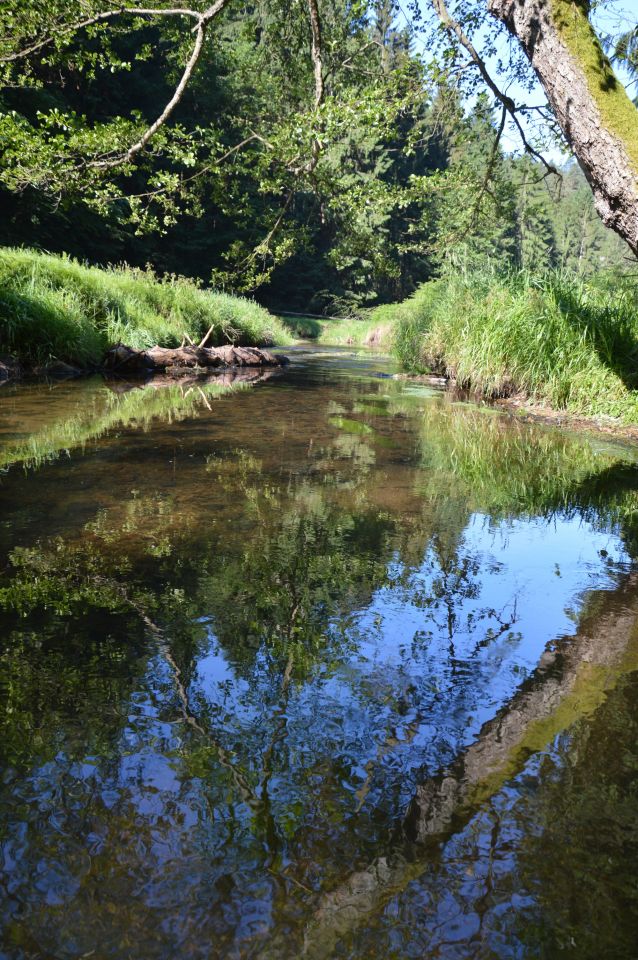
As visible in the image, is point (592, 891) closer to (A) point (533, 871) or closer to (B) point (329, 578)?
(A) point (533, 871)

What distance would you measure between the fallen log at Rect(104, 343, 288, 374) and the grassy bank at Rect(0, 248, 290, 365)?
28 centimetres

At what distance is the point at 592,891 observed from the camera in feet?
3.92

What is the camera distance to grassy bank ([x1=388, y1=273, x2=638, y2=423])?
7684 millimetres

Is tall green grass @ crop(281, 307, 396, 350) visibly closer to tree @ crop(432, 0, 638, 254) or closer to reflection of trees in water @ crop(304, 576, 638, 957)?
tree @ crop(432, 0, 638, 254)

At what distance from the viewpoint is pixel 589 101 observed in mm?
5027

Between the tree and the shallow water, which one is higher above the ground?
the tree

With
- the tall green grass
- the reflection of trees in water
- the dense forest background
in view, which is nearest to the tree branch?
the dense forest background

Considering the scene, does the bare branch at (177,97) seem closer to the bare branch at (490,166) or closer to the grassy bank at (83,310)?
the grassy bank at (83,310)

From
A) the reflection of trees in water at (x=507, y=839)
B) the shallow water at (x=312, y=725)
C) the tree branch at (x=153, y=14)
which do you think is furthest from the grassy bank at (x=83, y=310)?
the reflection of trees in water at (x=507, y=839)

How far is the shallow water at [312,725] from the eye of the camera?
1.13 meters

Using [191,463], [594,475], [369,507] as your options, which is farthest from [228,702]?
[594,475]

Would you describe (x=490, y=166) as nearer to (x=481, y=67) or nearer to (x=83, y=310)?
(x=481, y=67)

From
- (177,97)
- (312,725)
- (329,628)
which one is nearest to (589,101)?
(177,97)

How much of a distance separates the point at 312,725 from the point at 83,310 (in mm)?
10170
